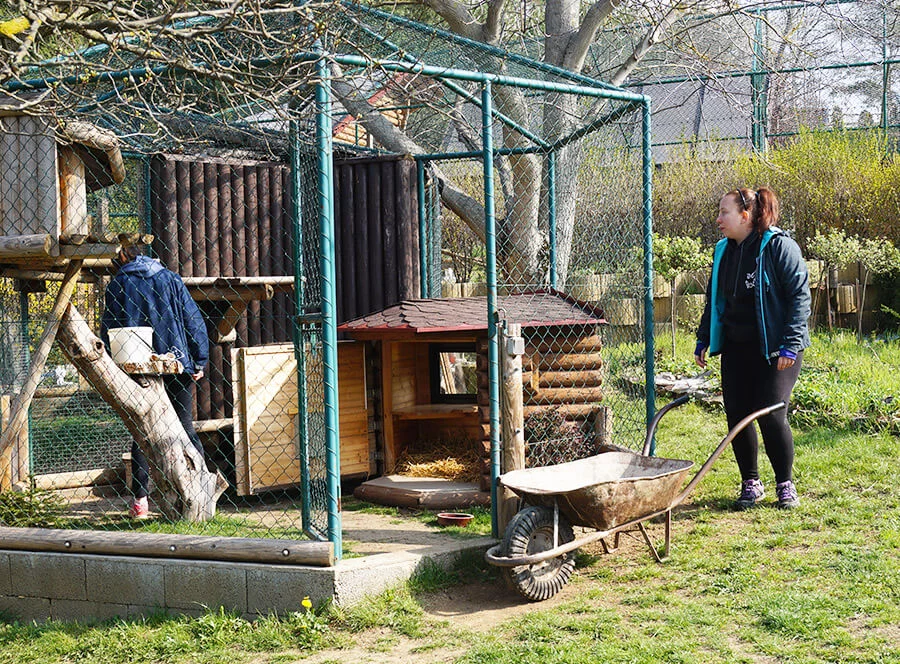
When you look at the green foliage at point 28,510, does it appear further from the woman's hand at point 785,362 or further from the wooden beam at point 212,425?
the woman's hand at point 785,362

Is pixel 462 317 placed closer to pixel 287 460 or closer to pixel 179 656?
pixel 287 460

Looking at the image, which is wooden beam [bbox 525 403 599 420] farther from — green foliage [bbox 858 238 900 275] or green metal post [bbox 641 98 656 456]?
green foliage [bbox 858 238 900 275]

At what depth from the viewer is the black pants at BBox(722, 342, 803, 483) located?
19.1 feet

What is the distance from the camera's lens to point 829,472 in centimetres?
659

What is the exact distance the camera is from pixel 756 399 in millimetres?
5938

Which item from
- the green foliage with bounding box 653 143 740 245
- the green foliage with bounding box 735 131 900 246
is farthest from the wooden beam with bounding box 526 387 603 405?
the green foliage with bounding box 653 143 740 245

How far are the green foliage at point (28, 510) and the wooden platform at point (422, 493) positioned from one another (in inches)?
79.0

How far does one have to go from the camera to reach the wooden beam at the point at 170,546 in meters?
4.80

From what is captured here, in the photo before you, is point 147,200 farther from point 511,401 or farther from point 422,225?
point 511,401

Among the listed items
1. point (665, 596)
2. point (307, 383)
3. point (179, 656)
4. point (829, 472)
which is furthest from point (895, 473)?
point (179, 656)

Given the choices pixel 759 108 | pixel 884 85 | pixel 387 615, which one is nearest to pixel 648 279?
pixel 387 615

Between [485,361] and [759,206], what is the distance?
196cm

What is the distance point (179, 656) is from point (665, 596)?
2.28 metres

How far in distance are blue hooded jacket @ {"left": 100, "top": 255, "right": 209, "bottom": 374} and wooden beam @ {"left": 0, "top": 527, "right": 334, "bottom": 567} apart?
1.41 metres
